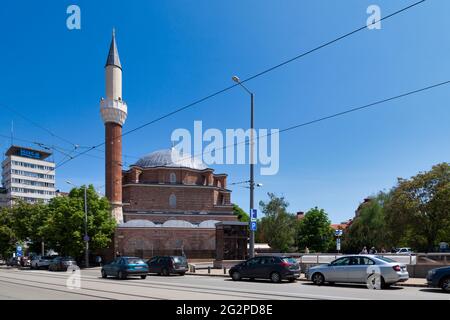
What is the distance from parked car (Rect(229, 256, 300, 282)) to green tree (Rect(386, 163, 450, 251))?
80.3 ft

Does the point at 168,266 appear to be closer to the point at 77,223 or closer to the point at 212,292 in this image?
the point at 212,292

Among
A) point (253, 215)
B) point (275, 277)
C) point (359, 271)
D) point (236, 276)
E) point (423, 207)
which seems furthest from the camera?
point (423, 207)

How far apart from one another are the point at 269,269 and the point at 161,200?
44.8m

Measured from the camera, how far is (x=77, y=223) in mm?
44156

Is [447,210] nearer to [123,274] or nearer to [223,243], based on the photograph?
[223,243]

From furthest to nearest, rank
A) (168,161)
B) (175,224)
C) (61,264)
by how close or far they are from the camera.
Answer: (168,161)
(175,224)
(61,264)

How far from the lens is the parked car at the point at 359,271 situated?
17219 mm

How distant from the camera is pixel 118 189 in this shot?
185 ft

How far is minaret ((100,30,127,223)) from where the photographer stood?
54250 mm

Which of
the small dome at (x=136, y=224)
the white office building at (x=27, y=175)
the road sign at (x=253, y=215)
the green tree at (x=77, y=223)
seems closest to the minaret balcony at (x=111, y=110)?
the green tree at (x=77, y=223)

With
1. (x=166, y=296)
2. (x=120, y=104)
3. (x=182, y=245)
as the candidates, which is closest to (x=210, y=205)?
(x=182, y=245)

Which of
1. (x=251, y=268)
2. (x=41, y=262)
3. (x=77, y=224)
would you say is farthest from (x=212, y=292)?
(x=41, y=262)

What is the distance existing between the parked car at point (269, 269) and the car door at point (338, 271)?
101 inches

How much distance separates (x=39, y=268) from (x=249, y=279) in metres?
28.3
